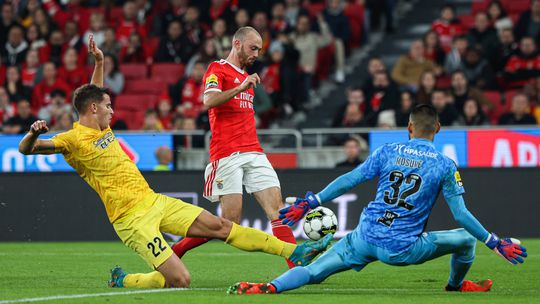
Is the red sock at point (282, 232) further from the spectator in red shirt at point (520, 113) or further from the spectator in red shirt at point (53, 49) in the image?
the spectator in red shirt at point (53, 49)

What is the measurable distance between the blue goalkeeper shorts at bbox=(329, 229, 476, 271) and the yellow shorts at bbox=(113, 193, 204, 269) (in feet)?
5.02

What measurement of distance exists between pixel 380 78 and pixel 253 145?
9039mm

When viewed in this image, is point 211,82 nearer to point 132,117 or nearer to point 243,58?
point 243,58

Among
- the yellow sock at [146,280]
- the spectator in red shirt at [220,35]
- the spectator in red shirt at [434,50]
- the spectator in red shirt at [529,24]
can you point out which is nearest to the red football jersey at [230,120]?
the yellow sock at [146,280]

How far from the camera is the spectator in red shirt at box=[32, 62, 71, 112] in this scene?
21.2 metres

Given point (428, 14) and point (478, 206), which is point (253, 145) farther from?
point (428, 14)

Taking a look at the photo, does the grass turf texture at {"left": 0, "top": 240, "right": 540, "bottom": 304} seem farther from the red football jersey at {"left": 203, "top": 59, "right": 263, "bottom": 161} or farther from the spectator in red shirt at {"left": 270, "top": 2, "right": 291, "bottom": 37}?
the spectator in red shirt at {"left": 270, "top": 2, "right": 291, "bottom": 37}

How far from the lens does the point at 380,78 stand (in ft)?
62.7

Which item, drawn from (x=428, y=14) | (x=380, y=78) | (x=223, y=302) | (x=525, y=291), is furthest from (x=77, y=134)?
(x=428, y=14)

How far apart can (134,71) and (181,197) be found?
6698 millimetres

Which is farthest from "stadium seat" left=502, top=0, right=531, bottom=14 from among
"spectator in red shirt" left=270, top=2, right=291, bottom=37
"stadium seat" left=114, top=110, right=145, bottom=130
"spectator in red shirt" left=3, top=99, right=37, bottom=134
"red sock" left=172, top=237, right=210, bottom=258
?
"red sock" left=172, top=237, right=210, bottom=258

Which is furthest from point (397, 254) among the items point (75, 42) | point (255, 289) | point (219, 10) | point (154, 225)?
point (75, 42)

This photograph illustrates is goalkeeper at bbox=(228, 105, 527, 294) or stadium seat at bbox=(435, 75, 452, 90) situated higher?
stadium seat at bbox=(435, 75, 452, 90)

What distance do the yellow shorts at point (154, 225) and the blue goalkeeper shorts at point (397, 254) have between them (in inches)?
60.3
